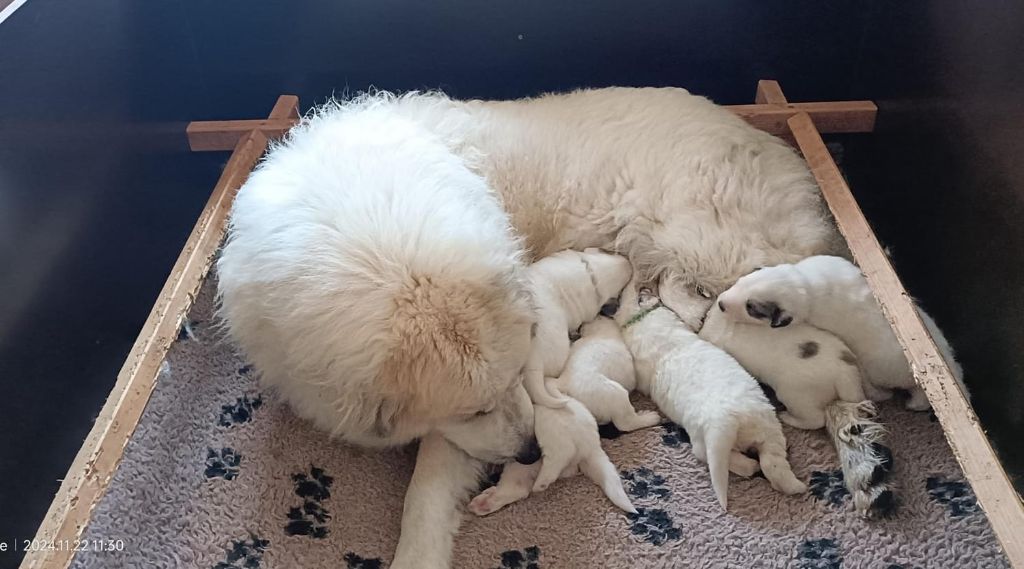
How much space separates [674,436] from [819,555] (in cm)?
42

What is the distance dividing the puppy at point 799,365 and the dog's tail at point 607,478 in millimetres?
432

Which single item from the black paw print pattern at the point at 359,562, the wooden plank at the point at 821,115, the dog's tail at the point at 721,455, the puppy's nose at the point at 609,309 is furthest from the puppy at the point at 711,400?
the wooden plank at the point at 821,115

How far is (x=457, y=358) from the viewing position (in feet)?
5.05

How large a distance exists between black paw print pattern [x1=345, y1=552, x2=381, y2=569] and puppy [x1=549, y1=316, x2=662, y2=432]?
1.84 feet

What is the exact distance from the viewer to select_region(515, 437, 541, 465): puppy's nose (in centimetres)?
176

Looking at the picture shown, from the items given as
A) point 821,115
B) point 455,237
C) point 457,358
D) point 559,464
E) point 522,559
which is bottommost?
point 522,559

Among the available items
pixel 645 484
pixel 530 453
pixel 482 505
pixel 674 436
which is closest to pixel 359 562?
pixel 482 505

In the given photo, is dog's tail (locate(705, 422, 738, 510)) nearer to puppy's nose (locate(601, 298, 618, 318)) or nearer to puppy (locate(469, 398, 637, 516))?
puppy (locate(469, 398, 637, 516))

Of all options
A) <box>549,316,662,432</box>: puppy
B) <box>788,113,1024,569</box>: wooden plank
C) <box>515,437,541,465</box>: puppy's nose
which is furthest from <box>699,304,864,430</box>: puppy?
<box>515,437,541,465</box>: puppy's nose

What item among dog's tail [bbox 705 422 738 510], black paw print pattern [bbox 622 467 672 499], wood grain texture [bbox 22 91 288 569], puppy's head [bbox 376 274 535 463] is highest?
puppy's head [bbox 376 274 535 463]

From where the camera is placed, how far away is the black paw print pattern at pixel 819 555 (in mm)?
1671

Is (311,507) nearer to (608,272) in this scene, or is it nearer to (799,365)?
(608,272)

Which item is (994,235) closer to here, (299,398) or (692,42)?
(692,42)

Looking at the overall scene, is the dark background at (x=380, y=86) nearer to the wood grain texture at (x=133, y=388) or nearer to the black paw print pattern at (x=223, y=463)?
the wood grain texture at (x=133, y=388)
